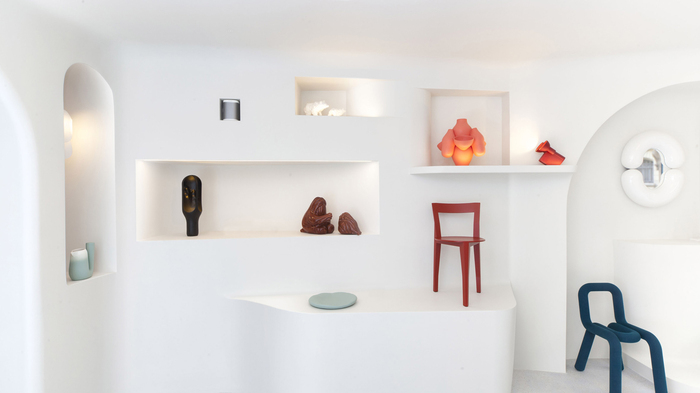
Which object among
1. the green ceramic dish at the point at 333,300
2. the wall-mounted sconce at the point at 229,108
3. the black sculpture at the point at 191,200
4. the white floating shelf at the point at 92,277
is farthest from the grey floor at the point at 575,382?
the white floating shelf at the point at 92,277

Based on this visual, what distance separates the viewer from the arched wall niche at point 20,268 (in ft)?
6.03

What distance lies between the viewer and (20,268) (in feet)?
6.08

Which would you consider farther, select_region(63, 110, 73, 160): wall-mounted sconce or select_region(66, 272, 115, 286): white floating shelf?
select_region(63, 110, 73, 160): wall-mounted sconce

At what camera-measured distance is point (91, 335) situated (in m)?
2.23

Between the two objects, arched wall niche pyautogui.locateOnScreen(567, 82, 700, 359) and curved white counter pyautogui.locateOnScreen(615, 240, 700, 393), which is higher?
arched wall niche pyautogui.locateOnScreen(567, 82, 700, 359)

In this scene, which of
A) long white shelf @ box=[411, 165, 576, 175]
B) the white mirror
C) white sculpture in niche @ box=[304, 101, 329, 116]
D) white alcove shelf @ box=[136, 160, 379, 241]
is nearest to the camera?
long white shelf @ box=[411, 165, 576, 175]

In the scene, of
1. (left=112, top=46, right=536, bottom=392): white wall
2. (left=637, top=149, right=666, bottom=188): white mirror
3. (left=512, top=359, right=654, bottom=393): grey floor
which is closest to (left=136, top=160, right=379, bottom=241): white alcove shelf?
(left=112, top=46, right=536, bottom=392): white wall

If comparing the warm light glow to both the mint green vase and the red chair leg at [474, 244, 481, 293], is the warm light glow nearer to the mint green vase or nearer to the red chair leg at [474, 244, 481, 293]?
the mint green vase

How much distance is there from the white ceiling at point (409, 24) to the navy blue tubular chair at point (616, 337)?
1.80 m

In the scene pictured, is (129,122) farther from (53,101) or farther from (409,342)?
(409,342)

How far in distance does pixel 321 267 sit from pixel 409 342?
80cm

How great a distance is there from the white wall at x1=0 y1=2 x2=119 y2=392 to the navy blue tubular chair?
3306 millimetres

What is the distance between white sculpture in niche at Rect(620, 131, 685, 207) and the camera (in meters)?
2.92

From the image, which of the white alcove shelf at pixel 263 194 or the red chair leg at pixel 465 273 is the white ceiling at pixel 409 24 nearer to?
the white alcove shelf at pixel 263 194
